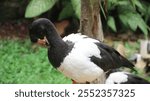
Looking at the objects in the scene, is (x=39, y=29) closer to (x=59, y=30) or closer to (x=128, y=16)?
(x=59, y=30)

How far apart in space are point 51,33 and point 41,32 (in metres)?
0.03

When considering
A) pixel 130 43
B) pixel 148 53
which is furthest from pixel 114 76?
pixel 130 43

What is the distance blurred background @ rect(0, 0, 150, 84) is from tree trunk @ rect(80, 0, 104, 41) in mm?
692

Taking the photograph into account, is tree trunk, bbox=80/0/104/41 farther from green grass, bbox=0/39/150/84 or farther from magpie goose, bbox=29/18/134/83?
green grass, bbox=0/39/150/84

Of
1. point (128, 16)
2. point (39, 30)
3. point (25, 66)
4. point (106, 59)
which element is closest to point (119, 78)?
point (106, 59)

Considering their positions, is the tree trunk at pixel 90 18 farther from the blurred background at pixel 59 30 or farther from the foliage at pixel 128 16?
the foliage at pixel 128 16

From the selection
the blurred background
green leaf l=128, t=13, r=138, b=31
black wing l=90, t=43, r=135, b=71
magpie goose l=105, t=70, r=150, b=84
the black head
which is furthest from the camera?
green leaf l=128, t=13, r=138, b=31

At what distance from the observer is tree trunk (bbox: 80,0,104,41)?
1.81 m

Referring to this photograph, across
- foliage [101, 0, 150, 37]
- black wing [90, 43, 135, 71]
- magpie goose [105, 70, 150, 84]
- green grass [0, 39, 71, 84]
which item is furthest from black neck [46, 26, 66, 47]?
foliage [101, 0, 150, 37]

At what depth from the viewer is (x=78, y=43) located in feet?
5.59

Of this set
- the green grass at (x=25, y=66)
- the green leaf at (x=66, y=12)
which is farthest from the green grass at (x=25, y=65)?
the green leaf at (x=66, y=12)

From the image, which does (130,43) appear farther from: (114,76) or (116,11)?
(114,76)

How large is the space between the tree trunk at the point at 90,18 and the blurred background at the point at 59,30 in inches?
27.2

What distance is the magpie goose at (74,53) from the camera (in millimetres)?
1638
